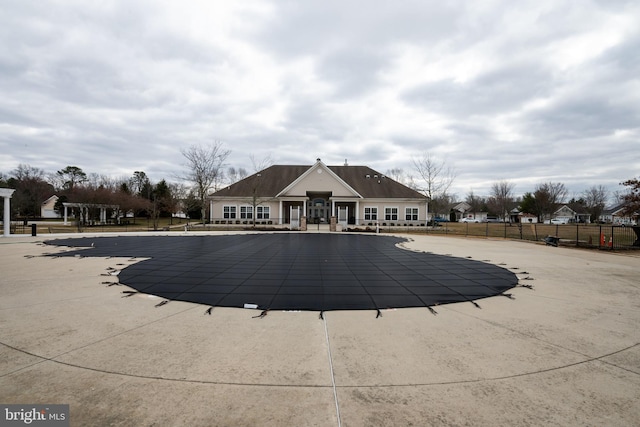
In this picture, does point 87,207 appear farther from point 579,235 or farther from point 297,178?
point 579,235

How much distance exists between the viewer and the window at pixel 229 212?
3694cm

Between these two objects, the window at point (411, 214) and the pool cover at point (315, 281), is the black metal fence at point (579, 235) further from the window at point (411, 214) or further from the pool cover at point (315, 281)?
the pool cover at point (315, 281)

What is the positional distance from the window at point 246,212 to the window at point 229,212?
1011mm

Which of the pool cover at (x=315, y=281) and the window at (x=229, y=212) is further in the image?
the window at (x=229, y=212)

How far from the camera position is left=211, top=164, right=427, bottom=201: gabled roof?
1471 inches

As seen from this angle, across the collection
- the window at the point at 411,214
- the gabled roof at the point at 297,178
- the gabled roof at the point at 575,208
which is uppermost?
the gabled roof at the point at 297,178

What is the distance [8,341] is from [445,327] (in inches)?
236

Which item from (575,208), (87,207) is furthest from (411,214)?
(575,208)

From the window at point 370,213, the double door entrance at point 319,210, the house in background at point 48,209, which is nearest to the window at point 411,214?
the window at point 370,213

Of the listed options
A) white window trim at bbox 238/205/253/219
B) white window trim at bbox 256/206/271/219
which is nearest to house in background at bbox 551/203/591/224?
white window trim at bbox 256/206/271/219

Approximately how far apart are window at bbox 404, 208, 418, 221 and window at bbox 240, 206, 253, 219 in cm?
1963

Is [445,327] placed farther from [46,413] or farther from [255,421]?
[46,413]

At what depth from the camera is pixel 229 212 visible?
121ft

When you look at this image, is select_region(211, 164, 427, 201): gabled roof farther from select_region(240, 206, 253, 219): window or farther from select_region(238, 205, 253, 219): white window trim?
select_region(240, 206, 253, 219): window
